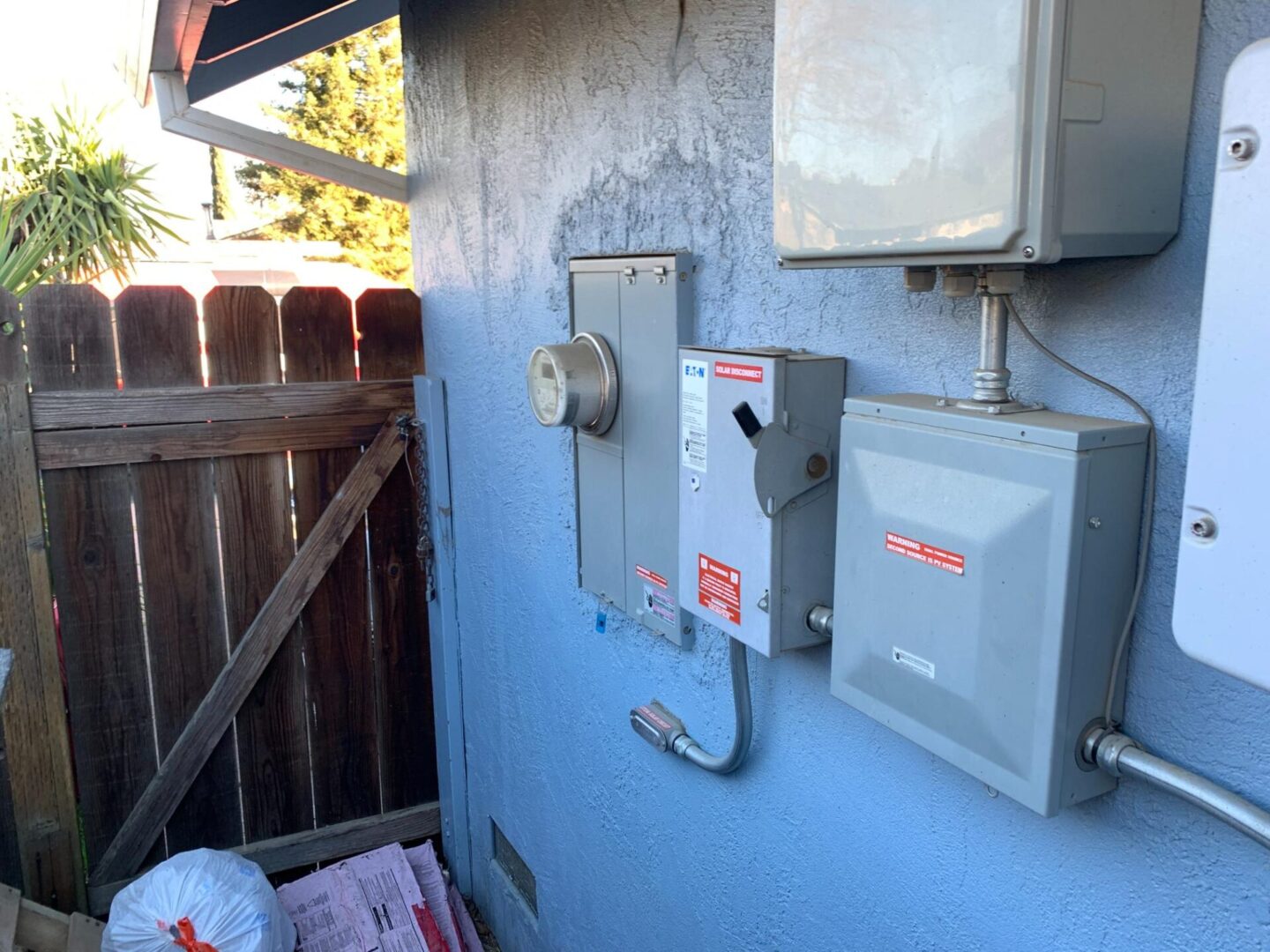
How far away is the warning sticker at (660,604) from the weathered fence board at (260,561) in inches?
64.4

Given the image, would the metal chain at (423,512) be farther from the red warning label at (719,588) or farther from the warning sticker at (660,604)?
the red warning label at (719,588)

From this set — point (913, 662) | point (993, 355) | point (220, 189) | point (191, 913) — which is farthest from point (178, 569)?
point (220, 189)

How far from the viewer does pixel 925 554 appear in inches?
43.4

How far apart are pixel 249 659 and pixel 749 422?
2432 millimetres

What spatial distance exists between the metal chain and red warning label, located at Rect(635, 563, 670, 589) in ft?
4.94

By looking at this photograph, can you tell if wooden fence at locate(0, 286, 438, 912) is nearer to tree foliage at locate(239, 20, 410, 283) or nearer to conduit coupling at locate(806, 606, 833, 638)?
conduit coupling at locate(806, 606, 833, 638)

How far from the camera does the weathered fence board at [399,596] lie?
129 inches

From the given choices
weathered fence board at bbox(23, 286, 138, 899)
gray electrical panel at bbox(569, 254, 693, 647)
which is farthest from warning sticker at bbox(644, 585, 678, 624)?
weathered fence board at bbox(23, 286, 138, 899)

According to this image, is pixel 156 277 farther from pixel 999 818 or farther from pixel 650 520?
pixel 999 818

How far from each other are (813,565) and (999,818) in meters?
0.41

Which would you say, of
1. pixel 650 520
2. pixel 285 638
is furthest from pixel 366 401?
pixel 650 520

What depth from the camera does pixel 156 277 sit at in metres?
9.67

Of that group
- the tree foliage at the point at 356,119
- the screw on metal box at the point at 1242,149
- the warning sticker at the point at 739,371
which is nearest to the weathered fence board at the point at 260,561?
the warning sticker at the point at 739,371

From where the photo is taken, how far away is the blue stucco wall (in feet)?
3.30
